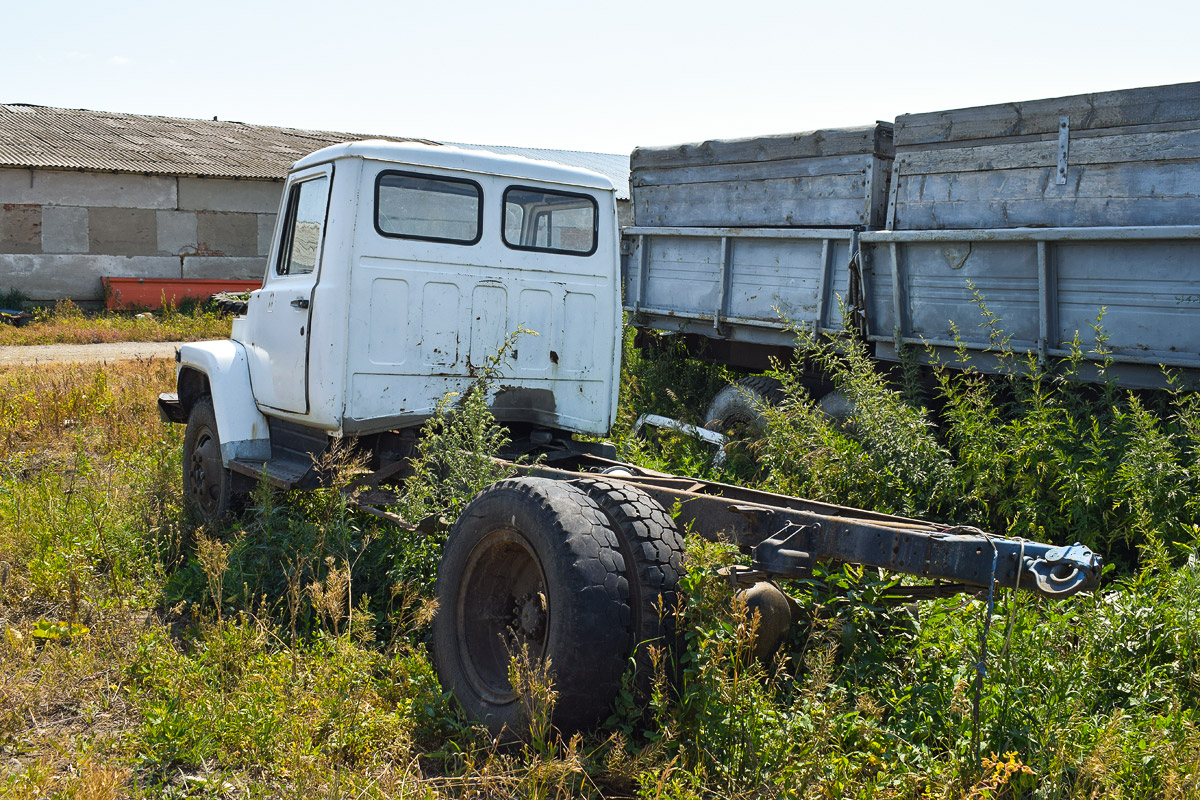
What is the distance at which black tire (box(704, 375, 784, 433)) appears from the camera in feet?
25.1

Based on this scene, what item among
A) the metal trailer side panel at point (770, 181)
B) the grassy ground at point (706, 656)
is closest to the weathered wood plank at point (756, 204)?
the metal trailer side panel at point (770, 181)

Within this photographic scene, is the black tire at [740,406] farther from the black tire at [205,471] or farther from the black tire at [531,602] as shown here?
the black tire at [531,602]

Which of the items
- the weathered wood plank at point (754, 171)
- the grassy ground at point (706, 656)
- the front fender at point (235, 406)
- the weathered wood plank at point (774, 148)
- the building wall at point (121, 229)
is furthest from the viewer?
the building wall at point (121, 229)

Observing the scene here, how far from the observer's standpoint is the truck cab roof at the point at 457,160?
506 centimetres

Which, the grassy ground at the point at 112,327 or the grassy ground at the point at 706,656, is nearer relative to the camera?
the grassy ground at the point at 706,656

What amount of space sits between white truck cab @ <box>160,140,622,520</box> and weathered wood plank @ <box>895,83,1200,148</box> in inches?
97.8

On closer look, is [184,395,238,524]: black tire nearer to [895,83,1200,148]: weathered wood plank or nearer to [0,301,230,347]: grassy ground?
[895,83,1200,148]: weathered wood plank

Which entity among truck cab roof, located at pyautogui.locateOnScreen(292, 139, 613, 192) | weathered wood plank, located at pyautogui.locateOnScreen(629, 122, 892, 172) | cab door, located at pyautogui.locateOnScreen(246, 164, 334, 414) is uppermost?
weathered wood plank, located at pyautogui.locateOnScreen(629, 122, 892, 172)

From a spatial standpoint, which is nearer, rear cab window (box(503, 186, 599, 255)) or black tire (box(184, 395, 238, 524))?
rear cab window (box(503, 186, 599, 255))

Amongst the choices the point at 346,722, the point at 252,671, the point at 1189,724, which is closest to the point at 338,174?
the point at 252,671

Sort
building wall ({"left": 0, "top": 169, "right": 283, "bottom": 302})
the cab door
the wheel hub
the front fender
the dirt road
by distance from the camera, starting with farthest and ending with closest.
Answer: building wall ({"left": 0, "top": 169, "right": 283, "bottom": 302}) < the dirt road < the front fender < the cab door < the wheel hub

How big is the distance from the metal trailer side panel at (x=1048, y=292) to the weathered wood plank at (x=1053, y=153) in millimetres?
487

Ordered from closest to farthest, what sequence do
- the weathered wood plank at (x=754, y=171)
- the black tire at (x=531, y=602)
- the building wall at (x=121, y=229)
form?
the black tire at (x=531, y=602) < the weathered wood plank at (x=754, y=171) < the building wall at (x=121, y=229)

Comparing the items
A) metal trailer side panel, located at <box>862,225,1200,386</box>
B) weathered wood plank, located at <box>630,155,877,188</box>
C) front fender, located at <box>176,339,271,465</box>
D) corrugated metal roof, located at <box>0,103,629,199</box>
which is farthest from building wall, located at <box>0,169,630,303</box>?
metal trailer side panel, located at <box>862,225,1200,386</box>
